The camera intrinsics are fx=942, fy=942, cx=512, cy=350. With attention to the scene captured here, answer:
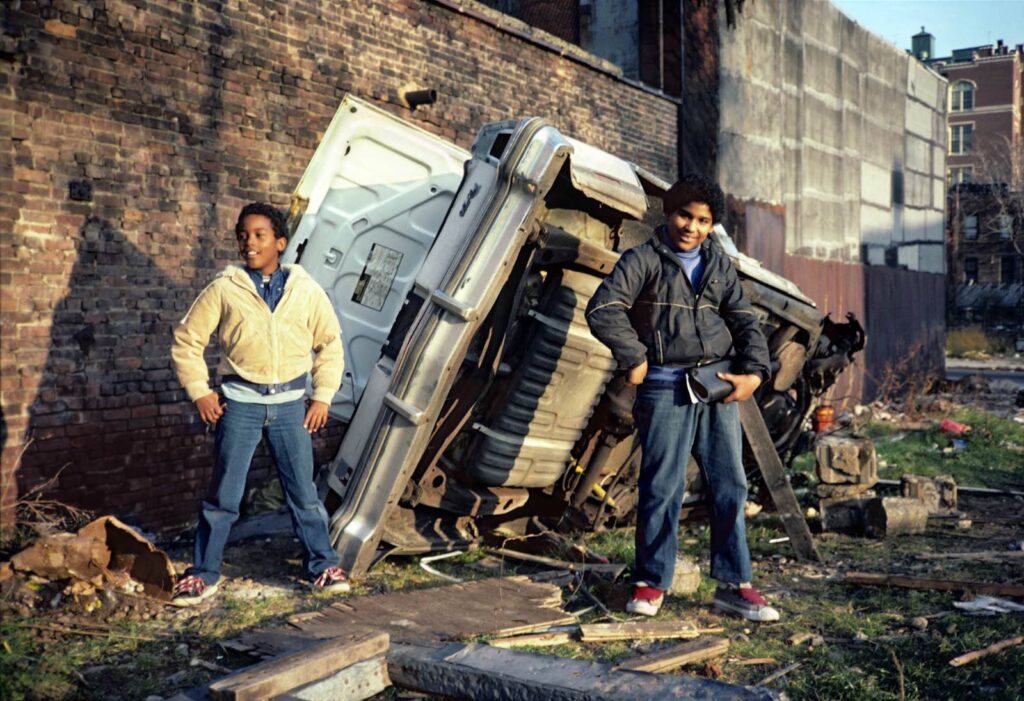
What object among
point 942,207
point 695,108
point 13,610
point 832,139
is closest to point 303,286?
point 13,610

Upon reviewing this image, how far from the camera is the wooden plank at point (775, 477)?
5.23m

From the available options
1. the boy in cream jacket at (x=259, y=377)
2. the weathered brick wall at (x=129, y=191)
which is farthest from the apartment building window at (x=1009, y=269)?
the boy in cream jacket at (x=259, y=377)

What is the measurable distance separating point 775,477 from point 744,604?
3.93 ft

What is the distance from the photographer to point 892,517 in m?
6.20

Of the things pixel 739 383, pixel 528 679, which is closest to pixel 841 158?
pixel 739 383

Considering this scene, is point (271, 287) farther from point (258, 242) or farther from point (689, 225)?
point (689, 225)

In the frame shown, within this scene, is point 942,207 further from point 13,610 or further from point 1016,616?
point 13,610

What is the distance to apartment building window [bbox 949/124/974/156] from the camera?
2175 inches

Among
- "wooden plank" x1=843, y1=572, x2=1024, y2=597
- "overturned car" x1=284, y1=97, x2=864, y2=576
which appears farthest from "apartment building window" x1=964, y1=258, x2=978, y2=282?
"wooden plank" x1=843, y1=572, x2=1024, y2=597

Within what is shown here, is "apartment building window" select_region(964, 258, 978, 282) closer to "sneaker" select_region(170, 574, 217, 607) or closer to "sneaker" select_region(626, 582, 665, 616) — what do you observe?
"sneaker" select_region(626, 582, 665, 616)

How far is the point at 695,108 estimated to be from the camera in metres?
12.5

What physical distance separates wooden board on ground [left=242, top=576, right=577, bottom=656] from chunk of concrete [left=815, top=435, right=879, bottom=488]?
3.14 metres

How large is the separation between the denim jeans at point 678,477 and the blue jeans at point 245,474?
1564mm

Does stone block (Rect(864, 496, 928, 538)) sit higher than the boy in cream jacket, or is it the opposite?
the boy in cream jacket
